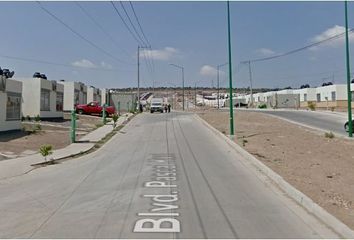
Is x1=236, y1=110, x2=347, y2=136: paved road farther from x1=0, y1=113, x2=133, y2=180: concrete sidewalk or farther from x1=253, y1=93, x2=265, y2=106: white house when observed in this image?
x1=253, y1=93, x2=265, y2=106: white house

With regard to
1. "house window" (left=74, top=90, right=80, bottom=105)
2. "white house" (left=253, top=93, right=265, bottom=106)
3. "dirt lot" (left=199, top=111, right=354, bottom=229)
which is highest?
"white house" (left=253, top=93, right=265, bottom=106)

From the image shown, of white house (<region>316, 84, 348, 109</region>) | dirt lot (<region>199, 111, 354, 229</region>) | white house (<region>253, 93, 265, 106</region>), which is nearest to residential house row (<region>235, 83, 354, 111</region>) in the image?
white house (<region>316, 84, 348, 109</region>)

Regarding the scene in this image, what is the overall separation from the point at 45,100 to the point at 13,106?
992cm

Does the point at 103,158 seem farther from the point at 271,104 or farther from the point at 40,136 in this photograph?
the point at 271,104

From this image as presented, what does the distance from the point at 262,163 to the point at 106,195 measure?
581 centimetres

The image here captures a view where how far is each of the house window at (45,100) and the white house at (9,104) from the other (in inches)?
301

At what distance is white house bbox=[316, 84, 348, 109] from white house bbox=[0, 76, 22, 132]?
5505cm

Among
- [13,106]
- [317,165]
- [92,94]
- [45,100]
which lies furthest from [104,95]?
[317,165]

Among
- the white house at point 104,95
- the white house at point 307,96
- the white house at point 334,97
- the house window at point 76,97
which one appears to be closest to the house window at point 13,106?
the house window at point 76,97

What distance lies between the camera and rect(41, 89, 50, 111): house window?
33469 millimetres

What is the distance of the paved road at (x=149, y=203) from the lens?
20.2 feet

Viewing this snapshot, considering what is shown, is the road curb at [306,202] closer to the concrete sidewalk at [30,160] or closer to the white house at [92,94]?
the concrete sidewalk at [30,160]

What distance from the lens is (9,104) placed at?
23859 millimetres

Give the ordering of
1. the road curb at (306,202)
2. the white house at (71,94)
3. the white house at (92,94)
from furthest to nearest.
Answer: the white house at (92,94)
the white house at (71,94)
the road curb at (306,202)
